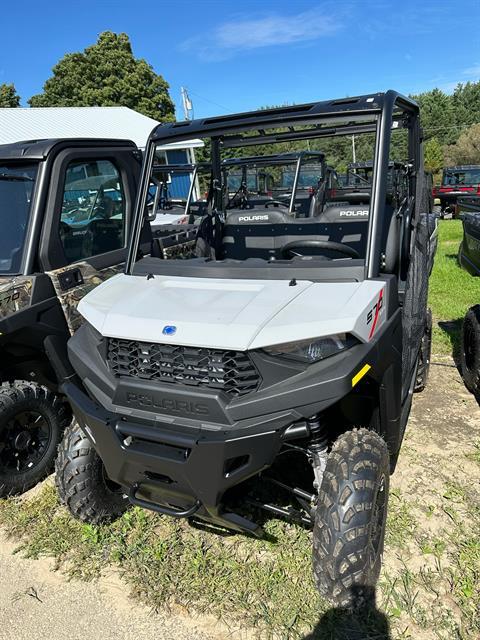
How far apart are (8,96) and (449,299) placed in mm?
43355

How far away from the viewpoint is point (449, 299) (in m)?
7.43

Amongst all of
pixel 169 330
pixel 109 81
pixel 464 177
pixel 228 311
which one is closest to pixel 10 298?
pixel 169 330

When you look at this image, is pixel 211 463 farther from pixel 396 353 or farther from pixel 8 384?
pixel 8 384

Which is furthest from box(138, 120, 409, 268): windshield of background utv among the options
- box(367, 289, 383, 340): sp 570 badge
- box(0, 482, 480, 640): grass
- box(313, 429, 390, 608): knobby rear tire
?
box(0, 482, 480, 640): grass

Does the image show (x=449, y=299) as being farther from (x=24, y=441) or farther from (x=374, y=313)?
(x=24, y=441)

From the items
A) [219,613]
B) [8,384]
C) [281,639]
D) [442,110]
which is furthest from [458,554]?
[442,110]

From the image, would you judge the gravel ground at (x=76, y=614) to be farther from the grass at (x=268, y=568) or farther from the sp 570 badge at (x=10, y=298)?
the sp 570 badge at (x=10, y=298)

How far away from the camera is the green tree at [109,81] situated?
37219 mm

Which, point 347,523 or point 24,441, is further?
point 24,441

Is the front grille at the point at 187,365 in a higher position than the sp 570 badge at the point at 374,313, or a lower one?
lower

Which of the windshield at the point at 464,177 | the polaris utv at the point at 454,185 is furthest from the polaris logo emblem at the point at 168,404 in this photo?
the windshield at the point at 464,177

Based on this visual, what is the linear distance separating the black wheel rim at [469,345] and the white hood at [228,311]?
243 cm

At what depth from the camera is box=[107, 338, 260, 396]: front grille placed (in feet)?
7.07

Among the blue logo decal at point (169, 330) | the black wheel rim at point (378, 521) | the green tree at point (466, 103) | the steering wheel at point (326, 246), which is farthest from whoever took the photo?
the green tree at point (466, 103)
